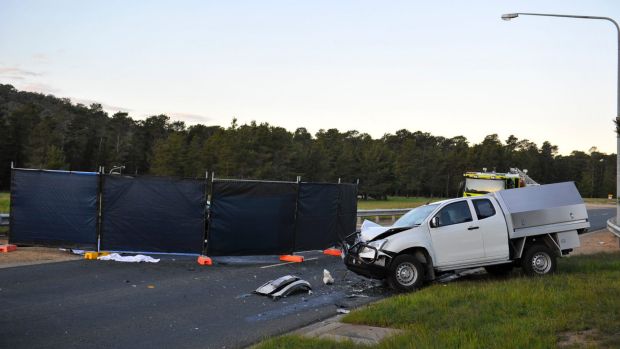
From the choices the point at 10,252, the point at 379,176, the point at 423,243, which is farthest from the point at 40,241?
the point at 379,176

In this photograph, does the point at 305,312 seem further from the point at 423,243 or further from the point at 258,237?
the point at 258,237

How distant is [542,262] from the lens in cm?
1111

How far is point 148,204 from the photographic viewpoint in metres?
13.7

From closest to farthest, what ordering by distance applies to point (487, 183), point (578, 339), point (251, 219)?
point (578, 339) → point (251, 219) → point (487, 183)

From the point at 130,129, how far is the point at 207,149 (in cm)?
4629

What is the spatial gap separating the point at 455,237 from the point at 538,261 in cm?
193

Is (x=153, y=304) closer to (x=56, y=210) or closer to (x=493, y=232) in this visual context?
(x=56, y=210)

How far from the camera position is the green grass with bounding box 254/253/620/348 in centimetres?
589

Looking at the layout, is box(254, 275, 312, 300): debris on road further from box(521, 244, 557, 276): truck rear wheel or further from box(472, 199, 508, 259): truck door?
box(521, 244, 557, 276): truck rear wheel

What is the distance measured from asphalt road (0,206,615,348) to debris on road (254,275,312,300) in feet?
0.53

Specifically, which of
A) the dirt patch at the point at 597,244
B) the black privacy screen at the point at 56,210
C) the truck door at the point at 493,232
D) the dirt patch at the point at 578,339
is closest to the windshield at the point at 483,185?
the dirt patch at the point at 597,244

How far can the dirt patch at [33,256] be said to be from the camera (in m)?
12.4

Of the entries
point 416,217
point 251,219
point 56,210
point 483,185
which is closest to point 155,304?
point 416,217

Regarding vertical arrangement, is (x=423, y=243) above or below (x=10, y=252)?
above
